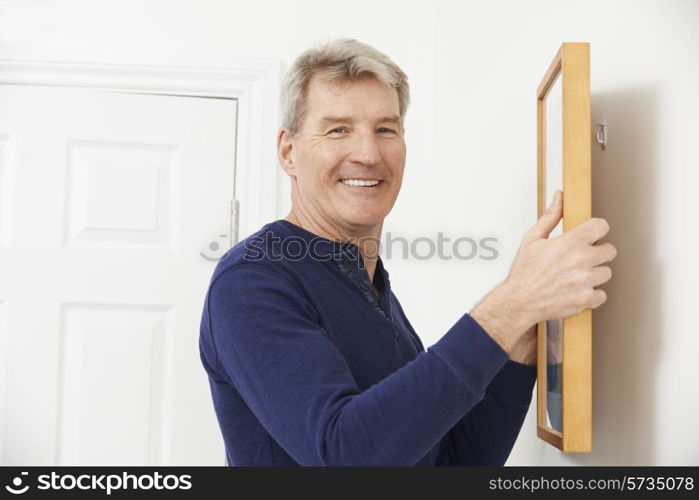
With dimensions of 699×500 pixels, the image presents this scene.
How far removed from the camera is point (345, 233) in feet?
3.59

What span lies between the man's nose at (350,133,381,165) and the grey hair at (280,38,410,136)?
8cm

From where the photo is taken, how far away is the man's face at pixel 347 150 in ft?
3.46

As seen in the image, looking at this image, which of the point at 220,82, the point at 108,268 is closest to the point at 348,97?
the point at 220,82

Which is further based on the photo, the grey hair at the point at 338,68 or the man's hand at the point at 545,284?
the grey hair at the point at 338,68

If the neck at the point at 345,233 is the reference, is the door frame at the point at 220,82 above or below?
above

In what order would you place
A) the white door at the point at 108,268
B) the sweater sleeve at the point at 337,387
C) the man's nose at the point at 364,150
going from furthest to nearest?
1. the white door at the point at 108,268
2. the man's nose at the point at 364,150
3. the sweater sleeve at the point at 337,387

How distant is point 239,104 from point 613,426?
125 cm

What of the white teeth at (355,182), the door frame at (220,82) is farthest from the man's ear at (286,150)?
the door frame at (220,82)

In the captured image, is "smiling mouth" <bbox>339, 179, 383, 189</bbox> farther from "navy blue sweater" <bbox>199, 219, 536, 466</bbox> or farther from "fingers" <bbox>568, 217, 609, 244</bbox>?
"fingers" <bbox>568, 217, 609, 244</bbox>

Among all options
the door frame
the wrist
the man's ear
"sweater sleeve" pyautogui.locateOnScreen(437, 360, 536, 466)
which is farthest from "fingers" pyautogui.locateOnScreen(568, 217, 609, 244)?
the door frame

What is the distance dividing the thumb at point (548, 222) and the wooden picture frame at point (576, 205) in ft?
0.05

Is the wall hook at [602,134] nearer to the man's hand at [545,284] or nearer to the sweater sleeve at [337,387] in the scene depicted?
the man's hand at [545,284]

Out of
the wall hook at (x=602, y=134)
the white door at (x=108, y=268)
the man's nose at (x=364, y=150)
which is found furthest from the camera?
the white door at (x=108, y=268)

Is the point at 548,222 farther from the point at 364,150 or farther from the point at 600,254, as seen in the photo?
the point at 364,150
